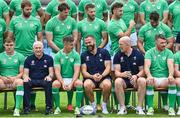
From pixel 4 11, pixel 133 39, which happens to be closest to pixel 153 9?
pixel 133 39

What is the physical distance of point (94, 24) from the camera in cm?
1356

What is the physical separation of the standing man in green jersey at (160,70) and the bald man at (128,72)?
15cm

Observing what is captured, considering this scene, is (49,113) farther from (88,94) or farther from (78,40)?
(78,40)

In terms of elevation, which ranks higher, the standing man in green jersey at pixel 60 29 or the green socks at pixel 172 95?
the standing man in green jersey at pixel 60 29

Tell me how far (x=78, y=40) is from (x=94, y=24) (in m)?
0.53

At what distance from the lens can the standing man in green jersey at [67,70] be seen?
41.4 feet

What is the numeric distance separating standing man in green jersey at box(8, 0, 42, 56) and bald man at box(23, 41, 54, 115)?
52 cm

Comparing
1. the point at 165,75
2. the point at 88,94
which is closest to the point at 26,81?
the point at 88,94

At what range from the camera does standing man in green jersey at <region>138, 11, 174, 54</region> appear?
13.4 m

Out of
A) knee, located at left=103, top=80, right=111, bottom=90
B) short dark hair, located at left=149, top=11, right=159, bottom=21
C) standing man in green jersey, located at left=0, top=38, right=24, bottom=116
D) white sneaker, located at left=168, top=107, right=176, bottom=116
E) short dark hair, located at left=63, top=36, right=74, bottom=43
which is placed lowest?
white sneaker, located at left=168, top=107, right=176, bottom=116

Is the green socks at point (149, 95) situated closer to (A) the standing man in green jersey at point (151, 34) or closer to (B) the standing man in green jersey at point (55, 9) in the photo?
(A) the standing man in green jersey at point (151, 34)

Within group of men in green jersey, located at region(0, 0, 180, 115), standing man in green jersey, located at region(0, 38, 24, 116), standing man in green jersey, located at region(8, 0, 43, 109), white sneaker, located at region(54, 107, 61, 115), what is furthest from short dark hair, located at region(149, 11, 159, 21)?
standing man in green jersey, located at region(0, 38, 24, 116)

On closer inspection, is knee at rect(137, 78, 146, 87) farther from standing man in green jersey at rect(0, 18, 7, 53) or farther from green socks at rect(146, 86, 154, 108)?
standing man in green jersey at rect(0, 18, 7, 53)

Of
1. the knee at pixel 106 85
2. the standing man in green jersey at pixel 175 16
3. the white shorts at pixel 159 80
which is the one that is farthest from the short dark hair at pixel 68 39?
the standing man in green jersey at pixel 175 16
